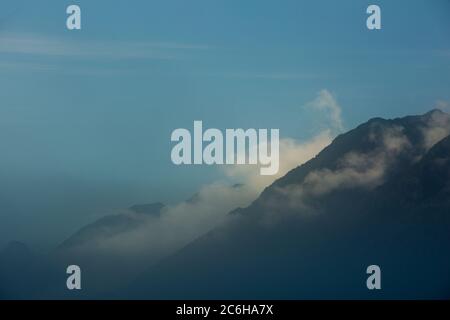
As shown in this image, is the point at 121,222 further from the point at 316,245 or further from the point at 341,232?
the point at 341,232

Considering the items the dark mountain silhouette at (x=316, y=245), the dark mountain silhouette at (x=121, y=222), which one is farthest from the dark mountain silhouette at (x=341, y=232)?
the dark mountain silhouette at (x=121, y=222)

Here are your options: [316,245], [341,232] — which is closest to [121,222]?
[316,245]

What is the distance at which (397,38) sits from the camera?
534 cm

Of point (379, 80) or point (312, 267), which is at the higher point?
point (379, 80)

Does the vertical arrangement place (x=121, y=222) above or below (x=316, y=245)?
above

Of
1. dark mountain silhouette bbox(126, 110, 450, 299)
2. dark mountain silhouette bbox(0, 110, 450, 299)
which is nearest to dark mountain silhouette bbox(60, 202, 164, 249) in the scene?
dark mountain silhouette bbox(0, 110, 450, 299)

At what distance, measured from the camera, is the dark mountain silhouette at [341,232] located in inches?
210

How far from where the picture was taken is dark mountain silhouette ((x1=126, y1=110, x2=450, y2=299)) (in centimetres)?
534

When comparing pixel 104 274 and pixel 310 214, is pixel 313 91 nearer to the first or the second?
pixel 310 214

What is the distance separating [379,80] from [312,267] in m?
0.99

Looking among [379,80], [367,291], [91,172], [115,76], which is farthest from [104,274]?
[379,80]

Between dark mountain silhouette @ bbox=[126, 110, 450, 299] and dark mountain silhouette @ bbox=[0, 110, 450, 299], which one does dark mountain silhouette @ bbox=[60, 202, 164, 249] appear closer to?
dark mountain silhouette @ bbox=[0, 110, 450, 299]

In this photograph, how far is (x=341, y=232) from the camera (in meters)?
5.36

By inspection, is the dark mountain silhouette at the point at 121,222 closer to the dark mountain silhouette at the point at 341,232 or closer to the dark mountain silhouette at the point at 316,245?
the dark mountain silhouette at the point at 316,245
